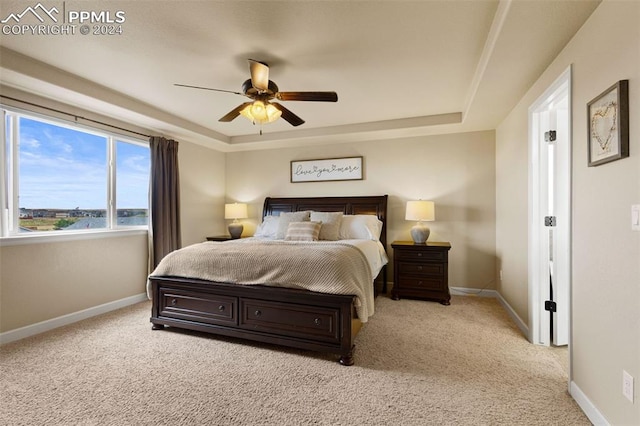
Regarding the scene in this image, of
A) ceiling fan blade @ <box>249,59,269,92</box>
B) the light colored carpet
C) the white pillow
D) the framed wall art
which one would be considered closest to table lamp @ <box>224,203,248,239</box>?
the framed wall art

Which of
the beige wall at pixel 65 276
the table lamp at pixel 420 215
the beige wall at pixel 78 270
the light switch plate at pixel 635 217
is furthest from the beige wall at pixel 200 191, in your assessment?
the light switch plate at pixel 635 217

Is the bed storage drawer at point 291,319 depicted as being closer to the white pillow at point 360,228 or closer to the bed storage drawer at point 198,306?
the bed storage drawer at point 198,306

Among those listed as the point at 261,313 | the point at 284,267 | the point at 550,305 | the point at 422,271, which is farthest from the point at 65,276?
the point at 550,305

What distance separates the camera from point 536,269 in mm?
2602

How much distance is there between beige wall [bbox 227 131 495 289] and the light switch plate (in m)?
2.89

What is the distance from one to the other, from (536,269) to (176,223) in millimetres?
4496

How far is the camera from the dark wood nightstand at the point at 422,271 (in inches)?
150

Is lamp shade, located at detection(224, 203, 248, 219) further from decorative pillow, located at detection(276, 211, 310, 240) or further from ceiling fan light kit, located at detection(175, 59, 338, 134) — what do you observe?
ceiling fan light kit, located at detection(175, 59, 338, 134)

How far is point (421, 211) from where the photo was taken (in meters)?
3.97

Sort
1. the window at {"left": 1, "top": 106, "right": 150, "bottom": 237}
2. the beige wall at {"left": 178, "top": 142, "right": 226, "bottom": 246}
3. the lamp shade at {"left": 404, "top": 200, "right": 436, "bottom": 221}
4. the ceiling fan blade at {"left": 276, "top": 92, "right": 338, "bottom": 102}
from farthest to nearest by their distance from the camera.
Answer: the beige wall at {"left": 178, "top": 142, "right": 226, "bottom": 246}
the lamp shade at {"left": 404, "top": 200, "right": 436, "bottom": 221}
the window at {"left": 1, "top": 106, "right": 150, "bottom": 237}
the ceiling fan blade at {"left": 276, "top": 92, "right": 338, "bottom": 102}

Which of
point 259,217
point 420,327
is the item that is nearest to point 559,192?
point 420,327

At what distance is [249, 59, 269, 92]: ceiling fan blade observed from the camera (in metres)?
2.26

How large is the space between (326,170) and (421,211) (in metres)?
1.76

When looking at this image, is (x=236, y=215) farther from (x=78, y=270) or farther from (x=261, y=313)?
(x=261, y=313)
